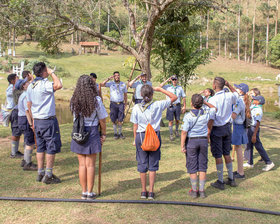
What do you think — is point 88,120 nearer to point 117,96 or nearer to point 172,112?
point 117,96

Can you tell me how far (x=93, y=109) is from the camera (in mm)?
4750

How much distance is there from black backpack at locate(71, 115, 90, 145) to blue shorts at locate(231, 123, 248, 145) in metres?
3.00

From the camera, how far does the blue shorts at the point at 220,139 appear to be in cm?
565

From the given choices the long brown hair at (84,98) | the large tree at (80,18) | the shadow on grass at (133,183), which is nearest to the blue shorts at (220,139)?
the shadow on grass at (133,183)

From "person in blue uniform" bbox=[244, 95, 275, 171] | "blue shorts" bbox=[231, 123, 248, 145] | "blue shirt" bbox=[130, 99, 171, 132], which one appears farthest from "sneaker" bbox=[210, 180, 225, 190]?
"blue shirt" bbox=[130, 99, 171, 132]

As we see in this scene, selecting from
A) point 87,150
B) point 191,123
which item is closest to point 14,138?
point 87,150

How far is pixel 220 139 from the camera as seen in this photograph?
18.7ft

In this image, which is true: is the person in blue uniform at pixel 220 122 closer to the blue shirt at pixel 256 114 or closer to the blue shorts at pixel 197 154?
the blue shorts at pixel 197 154

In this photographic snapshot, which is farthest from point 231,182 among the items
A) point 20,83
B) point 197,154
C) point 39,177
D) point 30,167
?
point 20,83

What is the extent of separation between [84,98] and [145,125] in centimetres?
104

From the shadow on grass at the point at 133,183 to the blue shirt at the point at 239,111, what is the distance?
1.54 m

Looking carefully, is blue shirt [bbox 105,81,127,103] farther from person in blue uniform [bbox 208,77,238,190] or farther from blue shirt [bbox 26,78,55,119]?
person in blue uniform [bbox 208,77,238,190]

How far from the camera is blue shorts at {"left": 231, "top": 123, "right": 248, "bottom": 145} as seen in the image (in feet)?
20.4

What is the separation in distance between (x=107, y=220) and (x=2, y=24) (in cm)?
856
